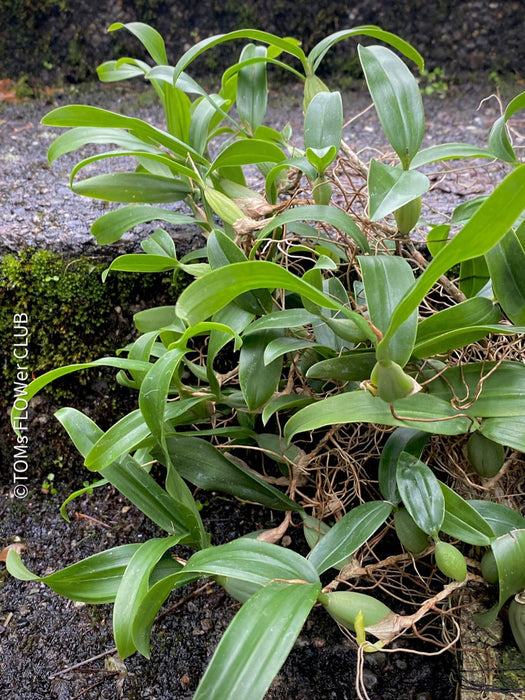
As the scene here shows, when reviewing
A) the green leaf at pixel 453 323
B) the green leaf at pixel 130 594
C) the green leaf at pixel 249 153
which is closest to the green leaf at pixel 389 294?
the green leaf at pixel 453 323

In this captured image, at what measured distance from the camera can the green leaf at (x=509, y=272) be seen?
63cm

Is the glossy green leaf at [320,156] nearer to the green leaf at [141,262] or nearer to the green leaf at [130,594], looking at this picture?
the green leaf at [141,262]

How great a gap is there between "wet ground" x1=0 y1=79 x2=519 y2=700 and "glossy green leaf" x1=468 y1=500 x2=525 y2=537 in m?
0.28

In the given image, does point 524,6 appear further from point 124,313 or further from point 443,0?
point 124,313

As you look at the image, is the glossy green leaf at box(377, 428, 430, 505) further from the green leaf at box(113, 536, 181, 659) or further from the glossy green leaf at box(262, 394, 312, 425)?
the green leaf at box(113, 536, 181, 659)

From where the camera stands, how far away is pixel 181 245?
1062mm

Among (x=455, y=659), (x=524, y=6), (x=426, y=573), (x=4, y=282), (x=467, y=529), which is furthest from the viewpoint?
(x=524, y=6)

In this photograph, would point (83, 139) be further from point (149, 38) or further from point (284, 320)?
point (284, 320)

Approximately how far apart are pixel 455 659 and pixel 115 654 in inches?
19.5

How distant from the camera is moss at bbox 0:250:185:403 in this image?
3.45ft

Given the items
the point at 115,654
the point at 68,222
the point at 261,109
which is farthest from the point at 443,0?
the point at 115,654

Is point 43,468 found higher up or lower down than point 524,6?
lower down

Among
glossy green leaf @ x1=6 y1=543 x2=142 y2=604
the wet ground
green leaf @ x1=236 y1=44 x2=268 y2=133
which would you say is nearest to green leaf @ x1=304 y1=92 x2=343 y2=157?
green leaf @ x1=236 y1=44 x2=268 y2=133

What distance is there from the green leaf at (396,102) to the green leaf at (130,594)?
0.57m
